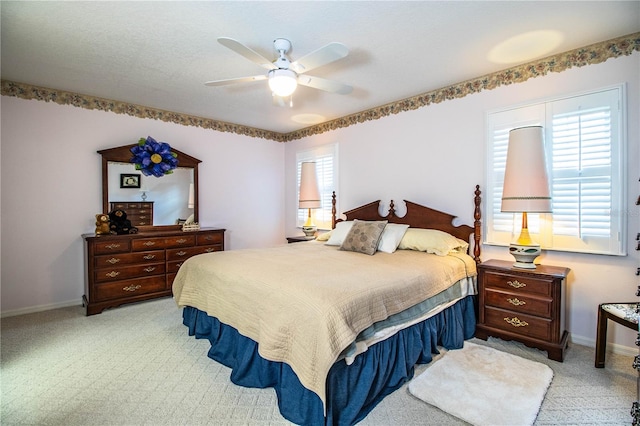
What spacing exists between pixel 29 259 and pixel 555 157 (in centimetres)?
559

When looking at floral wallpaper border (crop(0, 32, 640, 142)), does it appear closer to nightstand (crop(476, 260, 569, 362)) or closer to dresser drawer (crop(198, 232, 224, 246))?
→ dresser drawer (crop(198, 232, 224, 246))

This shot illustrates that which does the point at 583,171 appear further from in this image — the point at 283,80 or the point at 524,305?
the point at 283,80

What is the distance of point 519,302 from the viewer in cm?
255

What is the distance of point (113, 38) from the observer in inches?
95.0

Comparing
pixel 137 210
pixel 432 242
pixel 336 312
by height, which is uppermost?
pixel 137 210

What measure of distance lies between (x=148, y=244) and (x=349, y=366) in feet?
10.3

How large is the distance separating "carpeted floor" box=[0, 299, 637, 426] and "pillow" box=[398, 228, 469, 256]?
0.89 metres

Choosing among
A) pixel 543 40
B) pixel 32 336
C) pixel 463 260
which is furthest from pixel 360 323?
pixel 32 336

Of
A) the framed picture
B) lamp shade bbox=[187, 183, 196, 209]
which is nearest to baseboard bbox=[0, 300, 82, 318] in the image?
the framed picture

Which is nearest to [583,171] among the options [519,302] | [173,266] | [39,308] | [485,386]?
[519,302]

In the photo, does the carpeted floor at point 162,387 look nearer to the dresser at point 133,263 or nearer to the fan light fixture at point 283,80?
the dresser at point 133,263

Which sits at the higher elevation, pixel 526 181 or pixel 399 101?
pixel 399 101

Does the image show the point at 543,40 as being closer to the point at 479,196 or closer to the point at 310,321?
the point at 479,196

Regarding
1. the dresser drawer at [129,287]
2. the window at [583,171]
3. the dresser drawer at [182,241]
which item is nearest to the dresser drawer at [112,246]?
the dresser drawer at [129,287]
